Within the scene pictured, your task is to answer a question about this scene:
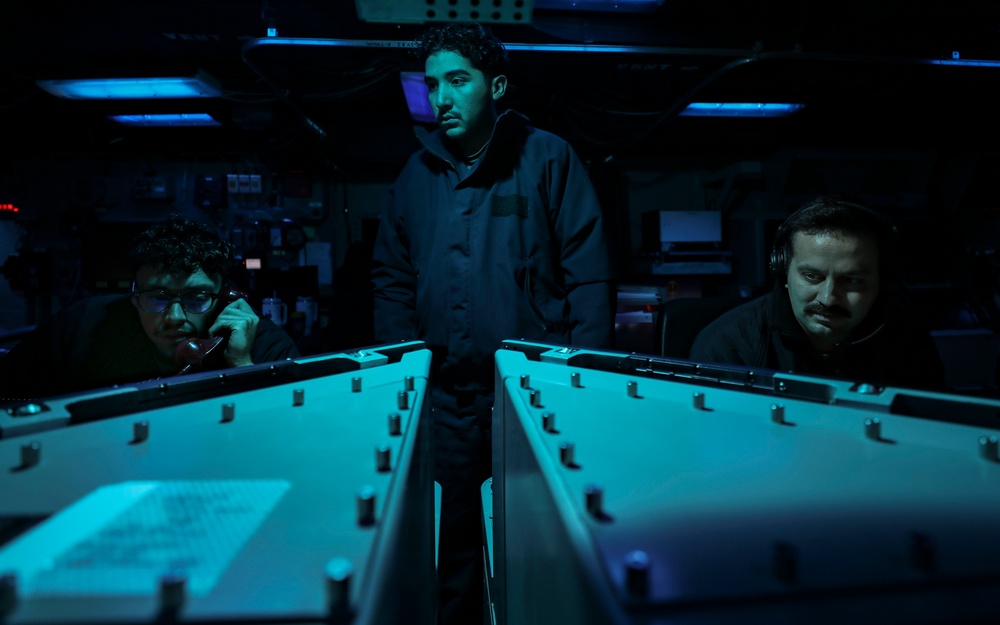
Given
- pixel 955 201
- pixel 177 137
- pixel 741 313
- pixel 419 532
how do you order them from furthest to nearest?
pixel 955 201, pixel 177 137, pixel 741 313, pixel 419 532

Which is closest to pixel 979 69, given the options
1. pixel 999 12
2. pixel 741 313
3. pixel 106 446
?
pixel 999 12

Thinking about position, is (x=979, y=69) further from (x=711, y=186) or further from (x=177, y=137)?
(x=177, y=137)

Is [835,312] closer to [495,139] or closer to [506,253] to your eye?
[506,253]

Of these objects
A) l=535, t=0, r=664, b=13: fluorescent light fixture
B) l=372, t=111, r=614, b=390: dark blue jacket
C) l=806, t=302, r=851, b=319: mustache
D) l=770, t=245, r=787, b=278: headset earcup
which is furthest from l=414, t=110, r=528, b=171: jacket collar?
l=535, t=0, r=664, b=13: fluorescent light fixture

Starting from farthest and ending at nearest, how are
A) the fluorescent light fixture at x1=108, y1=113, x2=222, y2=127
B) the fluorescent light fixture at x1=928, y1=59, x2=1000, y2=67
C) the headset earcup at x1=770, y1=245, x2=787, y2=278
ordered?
the fluorescent light fixture at x1=108, y1=113, x2=222, y2=127 < the fluorescent light fixture at x1=928, y1=59, x2=1000, y2=67 < the headset earcup at x1=770, y1=245, x2=787, y2=278

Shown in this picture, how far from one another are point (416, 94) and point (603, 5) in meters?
1.13

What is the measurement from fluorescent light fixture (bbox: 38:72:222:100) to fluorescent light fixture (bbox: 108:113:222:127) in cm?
50

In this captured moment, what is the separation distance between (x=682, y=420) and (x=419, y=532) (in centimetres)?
34

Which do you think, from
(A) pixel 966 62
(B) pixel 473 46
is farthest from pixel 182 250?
(A) pixel 966 62

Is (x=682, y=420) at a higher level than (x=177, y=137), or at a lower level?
A: lower

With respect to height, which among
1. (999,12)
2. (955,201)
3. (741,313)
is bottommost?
(741,313)

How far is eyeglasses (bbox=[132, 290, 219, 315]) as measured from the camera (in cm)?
145

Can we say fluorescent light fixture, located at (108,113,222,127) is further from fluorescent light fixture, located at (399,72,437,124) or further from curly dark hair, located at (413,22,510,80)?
curly dark hair, located at (413,22,510,80)

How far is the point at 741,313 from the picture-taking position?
147 centimetres
